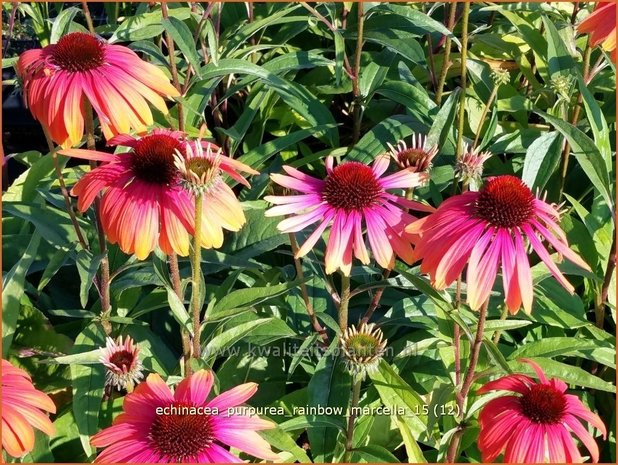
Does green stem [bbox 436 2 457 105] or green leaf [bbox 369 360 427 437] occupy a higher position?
green stem [bbox 436 2 457 105]

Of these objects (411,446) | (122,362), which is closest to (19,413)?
(122,362)

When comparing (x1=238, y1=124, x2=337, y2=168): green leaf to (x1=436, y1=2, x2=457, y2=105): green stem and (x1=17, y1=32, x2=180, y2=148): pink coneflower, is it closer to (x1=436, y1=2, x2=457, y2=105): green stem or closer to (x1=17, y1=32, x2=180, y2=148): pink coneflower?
(x1=436, y1=2, x2=457, y2=105): green stem

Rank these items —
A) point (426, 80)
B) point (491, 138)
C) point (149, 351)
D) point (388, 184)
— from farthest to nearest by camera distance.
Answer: point (426, 80) → point (491, 138) → point (149, 351) → point (388, 184)

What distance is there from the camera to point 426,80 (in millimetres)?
1671

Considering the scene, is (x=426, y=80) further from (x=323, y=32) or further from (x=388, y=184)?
(x=388, y=184)

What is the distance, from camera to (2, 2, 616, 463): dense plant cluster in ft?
2.91

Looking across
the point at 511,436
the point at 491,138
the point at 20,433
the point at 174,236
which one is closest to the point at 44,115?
the point at 174,236

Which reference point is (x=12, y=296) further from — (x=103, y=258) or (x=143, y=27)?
(x=143, y=27)

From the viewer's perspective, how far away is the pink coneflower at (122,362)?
95cm

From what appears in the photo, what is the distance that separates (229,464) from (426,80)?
1091 mm

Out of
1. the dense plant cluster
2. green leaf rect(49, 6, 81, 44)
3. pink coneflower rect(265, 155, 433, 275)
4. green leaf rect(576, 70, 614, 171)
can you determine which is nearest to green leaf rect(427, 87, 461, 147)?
the dense plant cluster

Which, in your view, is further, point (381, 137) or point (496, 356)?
point (381, 137)

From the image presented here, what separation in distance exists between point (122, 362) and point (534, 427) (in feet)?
1.74

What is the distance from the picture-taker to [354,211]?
0.94 metres
